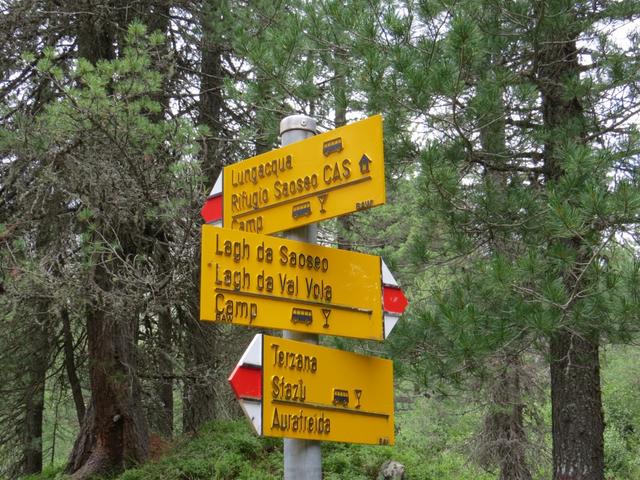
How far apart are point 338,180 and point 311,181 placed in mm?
137

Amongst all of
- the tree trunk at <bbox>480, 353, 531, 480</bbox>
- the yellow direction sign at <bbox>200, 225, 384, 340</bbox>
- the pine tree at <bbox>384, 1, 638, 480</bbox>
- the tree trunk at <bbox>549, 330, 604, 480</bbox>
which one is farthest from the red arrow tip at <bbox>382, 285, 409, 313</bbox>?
the tree trunk at <bbox>480, 353, 531, 480</bbox>

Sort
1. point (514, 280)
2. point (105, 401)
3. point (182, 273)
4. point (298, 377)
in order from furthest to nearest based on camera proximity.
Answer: point (105, 401), point (182, 273), point (514, 280), point (298, 377)

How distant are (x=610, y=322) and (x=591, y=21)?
2.11 meters

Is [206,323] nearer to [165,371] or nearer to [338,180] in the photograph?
[165,371]

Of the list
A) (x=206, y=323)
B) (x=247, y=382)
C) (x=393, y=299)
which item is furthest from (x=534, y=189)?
(x=206, y=323)

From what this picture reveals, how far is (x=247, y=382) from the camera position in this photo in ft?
9.29

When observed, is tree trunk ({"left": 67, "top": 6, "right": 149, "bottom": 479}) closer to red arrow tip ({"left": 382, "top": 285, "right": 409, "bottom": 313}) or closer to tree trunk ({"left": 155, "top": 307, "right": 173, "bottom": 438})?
tree trunk ({"left": 155, "top": 307, "right": 173, "bottom": 438})

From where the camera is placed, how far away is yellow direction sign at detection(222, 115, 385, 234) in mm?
3102

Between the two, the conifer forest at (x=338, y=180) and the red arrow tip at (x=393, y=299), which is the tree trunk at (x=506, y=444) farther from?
the red arrow tip at (x=393, y=299)

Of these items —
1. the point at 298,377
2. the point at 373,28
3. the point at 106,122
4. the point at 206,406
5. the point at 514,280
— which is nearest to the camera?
the point at 298,377

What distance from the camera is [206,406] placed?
966cm

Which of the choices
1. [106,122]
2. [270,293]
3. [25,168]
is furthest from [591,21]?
[25,168]

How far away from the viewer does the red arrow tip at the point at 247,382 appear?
2.78 meters

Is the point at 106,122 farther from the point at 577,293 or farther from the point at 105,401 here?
the point at 577,293
